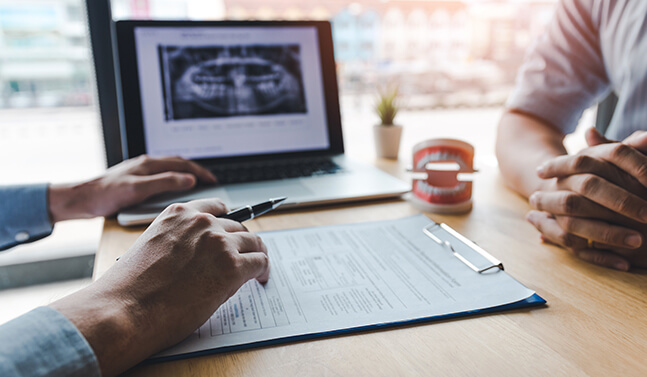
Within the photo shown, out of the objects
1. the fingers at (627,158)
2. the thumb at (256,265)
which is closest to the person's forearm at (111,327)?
the thumb at (256,265)

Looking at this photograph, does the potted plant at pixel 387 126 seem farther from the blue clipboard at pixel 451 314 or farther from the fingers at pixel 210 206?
the fingers at pixel 210 206

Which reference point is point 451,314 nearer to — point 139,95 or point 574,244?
point 574,244

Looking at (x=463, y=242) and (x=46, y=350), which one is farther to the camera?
(x=463, y=242)

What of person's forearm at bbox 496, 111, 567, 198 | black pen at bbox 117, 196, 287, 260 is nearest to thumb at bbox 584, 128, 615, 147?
person's forearm at bbox 496, 111, 567, 198

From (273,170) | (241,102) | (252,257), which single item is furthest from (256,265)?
(241,102)

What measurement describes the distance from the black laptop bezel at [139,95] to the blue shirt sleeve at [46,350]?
663 millimetres

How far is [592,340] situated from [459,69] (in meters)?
2.52

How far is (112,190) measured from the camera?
79 centimetres

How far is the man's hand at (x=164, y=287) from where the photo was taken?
1.29ft

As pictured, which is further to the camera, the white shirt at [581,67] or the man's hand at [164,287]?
the white shirt at [581,67]

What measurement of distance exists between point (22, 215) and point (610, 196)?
958 mm

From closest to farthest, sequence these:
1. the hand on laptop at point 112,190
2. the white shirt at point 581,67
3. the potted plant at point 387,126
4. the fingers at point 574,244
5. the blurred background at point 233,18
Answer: the fingers at point 574,244
the hand on laptop at point 112,190
the white shirt at point 581,67
the potted plant at point 387,126
the blurred background at point 233,18

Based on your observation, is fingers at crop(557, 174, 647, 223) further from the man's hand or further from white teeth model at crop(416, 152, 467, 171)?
the man's hand

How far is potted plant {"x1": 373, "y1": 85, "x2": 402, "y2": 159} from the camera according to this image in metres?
1.20
